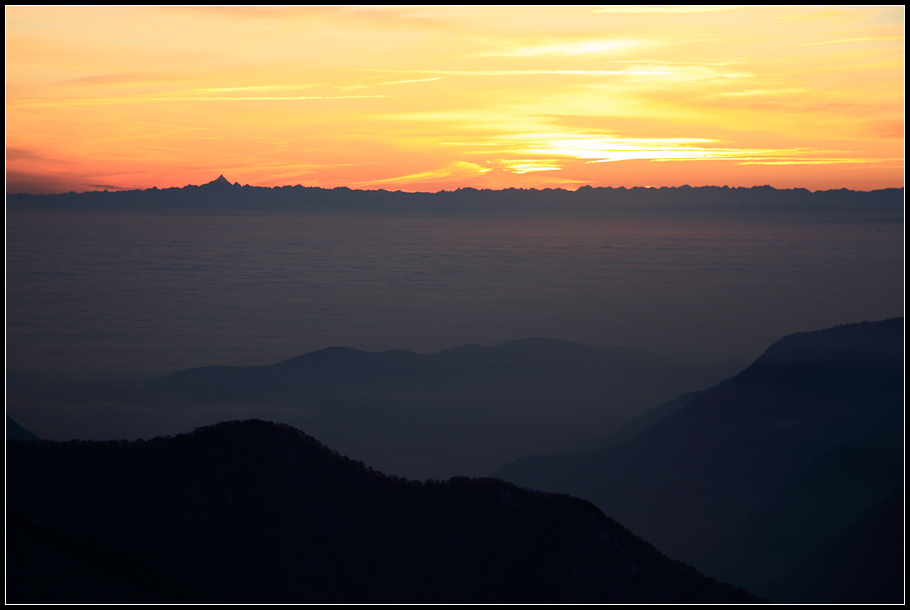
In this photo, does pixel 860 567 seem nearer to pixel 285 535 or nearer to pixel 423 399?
pixel 285 535

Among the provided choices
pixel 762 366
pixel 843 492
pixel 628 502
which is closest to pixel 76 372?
pixel 628 502

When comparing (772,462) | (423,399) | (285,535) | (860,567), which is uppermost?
(285,535)

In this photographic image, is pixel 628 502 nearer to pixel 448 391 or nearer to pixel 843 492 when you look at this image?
pixel 843 492

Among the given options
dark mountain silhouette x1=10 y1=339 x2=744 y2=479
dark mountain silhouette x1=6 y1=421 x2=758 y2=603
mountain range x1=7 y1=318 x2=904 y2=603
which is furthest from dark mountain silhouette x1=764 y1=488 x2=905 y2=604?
dark mountain silhouette x1=10 y1=339 x2=744 y2=479

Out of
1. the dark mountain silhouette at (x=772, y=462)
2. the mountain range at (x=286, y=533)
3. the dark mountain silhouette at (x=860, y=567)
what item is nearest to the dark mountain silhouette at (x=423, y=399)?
the dark mountain silhouette at (x=772, y=462)

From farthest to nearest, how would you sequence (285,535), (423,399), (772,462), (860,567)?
(423,399)
(772,462)
(860,567)
(285,535)

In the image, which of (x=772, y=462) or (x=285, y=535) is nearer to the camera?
(x=285, y=535)

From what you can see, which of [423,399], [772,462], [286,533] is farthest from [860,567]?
[423,399]

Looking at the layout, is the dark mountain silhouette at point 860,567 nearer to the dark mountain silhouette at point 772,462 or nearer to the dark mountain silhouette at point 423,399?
the dark mountain silhouette at point 772,462
